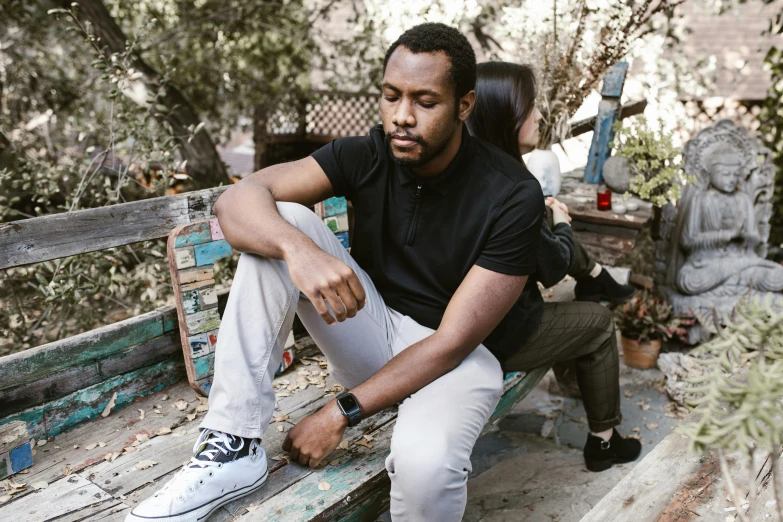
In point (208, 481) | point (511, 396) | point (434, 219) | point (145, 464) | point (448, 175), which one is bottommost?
point (511, 396)

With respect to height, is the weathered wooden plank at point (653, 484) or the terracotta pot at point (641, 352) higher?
the weathered wooden plank at point (653, 484)

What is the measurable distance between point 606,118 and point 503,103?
1764 mm

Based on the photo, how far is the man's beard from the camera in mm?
2061

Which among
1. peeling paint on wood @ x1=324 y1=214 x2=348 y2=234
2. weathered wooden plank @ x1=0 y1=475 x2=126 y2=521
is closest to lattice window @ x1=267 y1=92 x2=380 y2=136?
peeling paint on wood @ x1=324 y1=214 x2=348 y2=234

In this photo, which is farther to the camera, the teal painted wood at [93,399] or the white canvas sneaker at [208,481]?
the teal painted wood at [93,399]

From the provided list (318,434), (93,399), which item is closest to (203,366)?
(93,399)

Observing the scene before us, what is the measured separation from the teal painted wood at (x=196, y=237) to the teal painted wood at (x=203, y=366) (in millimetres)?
428

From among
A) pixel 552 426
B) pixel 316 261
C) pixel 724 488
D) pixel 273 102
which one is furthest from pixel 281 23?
pixel 724 488

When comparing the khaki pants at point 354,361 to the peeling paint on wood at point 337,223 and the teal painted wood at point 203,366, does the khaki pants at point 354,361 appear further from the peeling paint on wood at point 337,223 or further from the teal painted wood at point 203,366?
the peeling paint on wood at point 337,223

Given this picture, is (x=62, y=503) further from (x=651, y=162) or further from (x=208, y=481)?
(x=651, y=162)

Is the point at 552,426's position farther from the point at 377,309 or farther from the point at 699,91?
the point at 699,91

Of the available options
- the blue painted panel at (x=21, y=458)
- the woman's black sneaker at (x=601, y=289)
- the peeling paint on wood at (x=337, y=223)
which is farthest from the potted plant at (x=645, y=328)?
the blue painted panel at (x=21, y=458)

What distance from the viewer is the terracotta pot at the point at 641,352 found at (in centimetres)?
409

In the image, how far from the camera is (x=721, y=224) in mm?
4301
